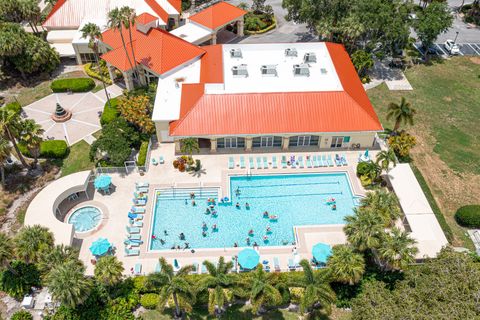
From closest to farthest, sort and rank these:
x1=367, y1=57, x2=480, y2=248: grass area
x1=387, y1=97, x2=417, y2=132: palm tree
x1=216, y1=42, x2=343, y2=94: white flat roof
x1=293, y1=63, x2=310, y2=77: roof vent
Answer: x1=367, y1=57, x2=480, y2=248: grass area < x1=387, y1=97, x2=417, y2=132: palm tree < x1=216, y1=42, x2=343, y2=94: white flat roof < x1=293, y1=63, x2=310, y2=77: roof vent

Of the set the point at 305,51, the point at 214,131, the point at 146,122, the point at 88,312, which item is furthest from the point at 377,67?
the point at 88,312

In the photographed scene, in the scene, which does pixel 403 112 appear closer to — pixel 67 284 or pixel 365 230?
pixel 365 230

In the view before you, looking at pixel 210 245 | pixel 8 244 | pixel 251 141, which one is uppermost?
pixel 8 244

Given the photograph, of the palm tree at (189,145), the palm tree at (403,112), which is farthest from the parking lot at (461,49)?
the palm tree at (189,145)

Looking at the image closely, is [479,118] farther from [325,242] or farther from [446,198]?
[325,242]

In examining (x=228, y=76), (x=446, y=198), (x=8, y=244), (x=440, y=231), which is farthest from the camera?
(x=228, y=76)

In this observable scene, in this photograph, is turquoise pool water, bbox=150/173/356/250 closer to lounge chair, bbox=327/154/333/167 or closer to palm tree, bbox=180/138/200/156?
lounge chair, bbox=327/154/333/167

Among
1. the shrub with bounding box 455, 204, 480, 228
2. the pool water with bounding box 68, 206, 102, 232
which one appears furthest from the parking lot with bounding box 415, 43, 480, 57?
the pool water with bounding box 68, 206, 102, 232

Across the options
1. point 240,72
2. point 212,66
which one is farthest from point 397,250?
point 212,66
